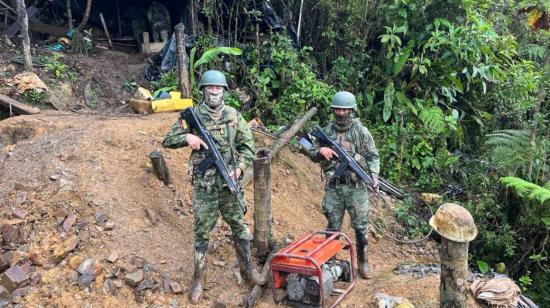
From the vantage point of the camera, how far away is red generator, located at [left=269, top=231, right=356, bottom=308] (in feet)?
15.4

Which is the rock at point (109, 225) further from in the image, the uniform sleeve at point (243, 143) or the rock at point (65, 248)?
the uniform sleeve at point (243, 143)

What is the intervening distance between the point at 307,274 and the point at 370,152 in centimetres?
164

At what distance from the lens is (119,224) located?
5.77 metres

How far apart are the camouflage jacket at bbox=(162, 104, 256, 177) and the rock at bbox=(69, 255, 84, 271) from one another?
1.62m

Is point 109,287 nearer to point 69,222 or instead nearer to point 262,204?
point 69,222

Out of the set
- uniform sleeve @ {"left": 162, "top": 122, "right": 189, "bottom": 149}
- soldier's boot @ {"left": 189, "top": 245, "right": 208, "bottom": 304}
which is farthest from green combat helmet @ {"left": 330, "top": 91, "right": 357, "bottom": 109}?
soldier's boot @ {"left": 189, "top": 245, "right": 208, "bottom": 304}

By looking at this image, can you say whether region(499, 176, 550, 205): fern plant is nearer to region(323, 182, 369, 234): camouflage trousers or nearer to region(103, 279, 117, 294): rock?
region(323, 182, 369, 234): camouflage trousers

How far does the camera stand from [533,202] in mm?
7164

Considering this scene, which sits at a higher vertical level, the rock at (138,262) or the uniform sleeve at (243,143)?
the uniform sleeve at (243,143)

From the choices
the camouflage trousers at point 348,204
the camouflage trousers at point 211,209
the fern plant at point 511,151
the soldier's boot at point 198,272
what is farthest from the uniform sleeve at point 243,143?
the fern plant at point 511,151

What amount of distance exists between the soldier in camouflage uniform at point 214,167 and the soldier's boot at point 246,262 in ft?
0.04

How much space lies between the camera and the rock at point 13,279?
16.1 ft

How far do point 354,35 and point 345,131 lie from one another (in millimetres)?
5150

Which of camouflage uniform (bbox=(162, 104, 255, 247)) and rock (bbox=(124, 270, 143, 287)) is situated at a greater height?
camouflage uniform (bbox=(162, 104, 255, 247))
